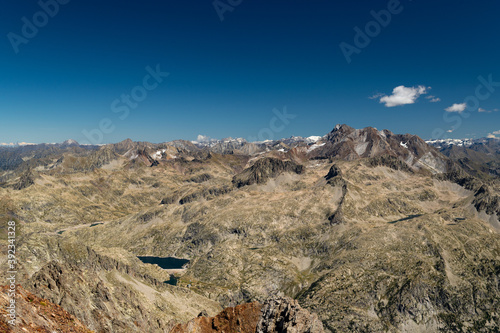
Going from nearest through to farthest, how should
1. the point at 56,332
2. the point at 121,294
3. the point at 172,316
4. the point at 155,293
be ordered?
the point at 56,332
the point at 121,294
the point at 172,316
the point at 155,293

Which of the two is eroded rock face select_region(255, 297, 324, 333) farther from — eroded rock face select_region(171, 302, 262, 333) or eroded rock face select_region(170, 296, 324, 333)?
eroded rock face select_region(171, 302, 262, 333)

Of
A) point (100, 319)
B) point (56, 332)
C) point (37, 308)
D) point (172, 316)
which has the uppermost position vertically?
point (37, 308)

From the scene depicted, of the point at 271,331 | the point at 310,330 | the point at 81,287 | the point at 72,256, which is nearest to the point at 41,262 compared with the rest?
the point at 72,256

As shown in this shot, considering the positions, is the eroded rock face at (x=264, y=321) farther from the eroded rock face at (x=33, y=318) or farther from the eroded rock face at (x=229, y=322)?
the eroded rock face at (x=33, y=318)

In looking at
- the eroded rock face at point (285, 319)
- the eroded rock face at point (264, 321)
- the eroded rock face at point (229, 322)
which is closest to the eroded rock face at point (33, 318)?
the eroded rock face at point (229, 322)

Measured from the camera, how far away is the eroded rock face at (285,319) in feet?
250

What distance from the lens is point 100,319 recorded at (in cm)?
7275

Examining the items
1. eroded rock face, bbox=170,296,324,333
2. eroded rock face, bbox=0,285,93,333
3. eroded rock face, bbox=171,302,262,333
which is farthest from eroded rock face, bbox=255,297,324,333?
eroded rock face, bbox=0,285,93,333

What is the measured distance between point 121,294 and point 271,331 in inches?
2716

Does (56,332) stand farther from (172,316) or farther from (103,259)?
(103,259)

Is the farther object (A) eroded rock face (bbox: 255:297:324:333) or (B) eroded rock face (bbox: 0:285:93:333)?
(A) eroded rock face (bbox: 255:297:324:333)

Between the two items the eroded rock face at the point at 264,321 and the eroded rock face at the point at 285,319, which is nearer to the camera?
the eroded rock face at the point at 285,319

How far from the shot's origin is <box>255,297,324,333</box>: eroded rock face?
7612 cm

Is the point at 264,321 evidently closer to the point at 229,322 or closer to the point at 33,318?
the point at 229,322
